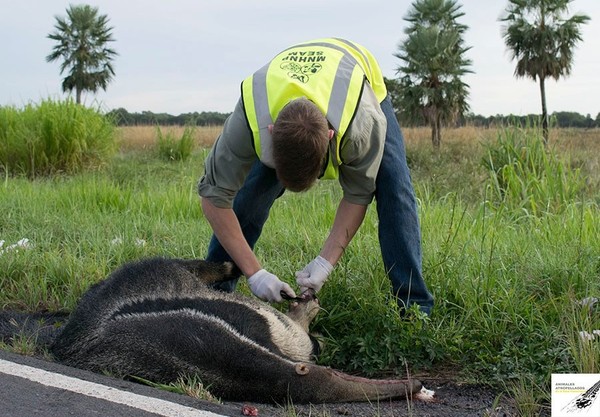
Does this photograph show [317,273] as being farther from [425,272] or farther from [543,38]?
[543,38]

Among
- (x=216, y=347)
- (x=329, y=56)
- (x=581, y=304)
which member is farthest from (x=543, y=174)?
(x=216, y=347)

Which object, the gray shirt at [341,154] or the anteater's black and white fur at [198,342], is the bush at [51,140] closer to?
the anteater's black and white fur at [198,342]

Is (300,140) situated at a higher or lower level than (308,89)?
lower

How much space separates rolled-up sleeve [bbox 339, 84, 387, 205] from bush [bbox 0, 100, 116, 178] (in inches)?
411

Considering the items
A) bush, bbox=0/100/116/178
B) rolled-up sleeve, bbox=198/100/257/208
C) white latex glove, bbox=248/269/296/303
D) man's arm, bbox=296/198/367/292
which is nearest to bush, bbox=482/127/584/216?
man's arm, bbox=296/198/367/292

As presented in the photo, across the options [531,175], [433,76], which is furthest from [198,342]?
[433,76]

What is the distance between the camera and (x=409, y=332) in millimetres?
4297

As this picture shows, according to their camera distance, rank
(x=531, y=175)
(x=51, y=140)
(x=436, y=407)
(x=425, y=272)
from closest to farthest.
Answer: (x=436, y=407) → (x=425, y=272) → (x=531, y=175) → (x=51, y=140)

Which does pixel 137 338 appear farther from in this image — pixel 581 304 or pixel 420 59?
pixel 420 59

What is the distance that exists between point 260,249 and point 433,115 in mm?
26903

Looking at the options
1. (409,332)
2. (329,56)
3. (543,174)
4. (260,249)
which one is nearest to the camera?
(329,56)

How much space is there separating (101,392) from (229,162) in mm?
1369

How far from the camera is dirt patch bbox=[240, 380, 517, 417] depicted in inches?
137

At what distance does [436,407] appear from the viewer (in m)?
3.74
